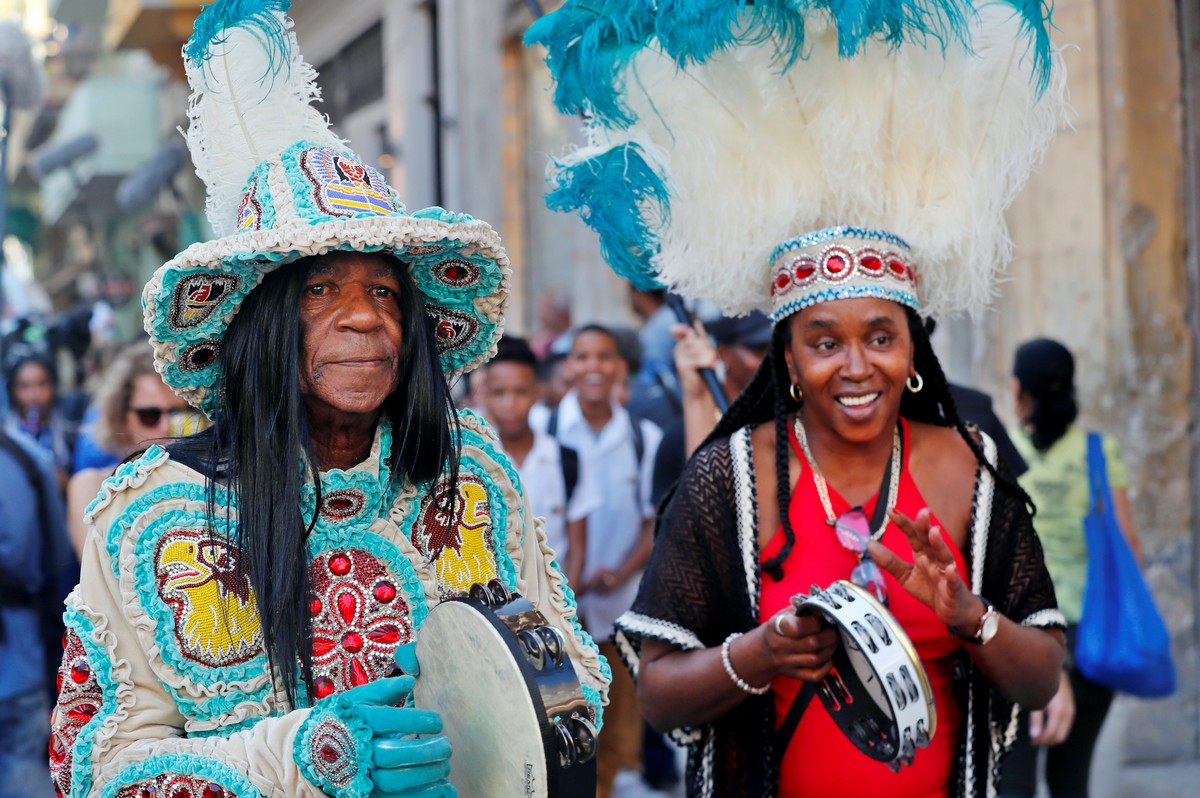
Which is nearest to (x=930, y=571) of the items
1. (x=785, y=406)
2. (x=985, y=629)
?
(x=985, y=629)

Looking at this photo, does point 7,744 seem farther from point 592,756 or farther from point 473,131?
point 473,131

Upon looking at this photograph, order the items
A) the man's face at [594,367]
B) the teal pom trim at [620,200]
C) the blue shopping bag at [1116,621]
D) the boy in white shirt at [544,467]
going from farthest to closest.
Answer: the man's face at [594,367]
the boy in white shirt at [544,467]
the blue shopping bag at [1116,621]
the teal pom trim at [620,200]

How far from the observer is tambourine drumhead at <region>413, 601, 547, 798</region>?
2260 millimetres

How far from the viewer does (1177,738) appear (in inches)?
265

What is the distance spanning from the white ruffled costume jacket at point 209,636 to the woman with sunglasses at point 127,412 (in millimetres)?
2913

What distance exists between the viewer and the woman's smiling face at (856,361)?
10.4 feet

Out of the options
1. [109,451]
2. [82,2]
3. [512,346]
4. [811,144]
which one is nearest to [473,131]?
[512,346]

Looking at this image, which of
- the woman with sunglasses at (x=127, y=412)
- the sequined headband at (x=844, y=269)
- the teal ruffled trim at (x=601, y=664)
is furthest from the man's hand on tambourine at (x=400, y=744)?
the woman with sunglasses at (x=127, y=412)

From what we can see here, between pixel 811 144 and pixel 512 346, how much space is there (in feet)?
12.1

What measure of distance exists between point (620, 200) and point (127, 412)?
9.42 feet

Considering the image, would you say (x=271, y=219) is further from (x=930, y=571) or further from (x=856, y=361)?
(x=930, y=571)

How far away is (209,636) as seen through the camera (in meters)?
2.49

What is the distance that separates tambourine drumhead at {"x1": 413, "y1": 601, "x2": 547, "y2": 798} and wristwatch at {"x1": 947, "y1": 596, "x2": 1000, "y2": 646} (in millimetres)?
1127

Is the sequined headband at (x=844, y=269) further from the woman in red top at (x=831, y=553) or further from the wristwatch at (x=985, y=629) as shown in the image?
the wristwatch at (x=985, y=629)
